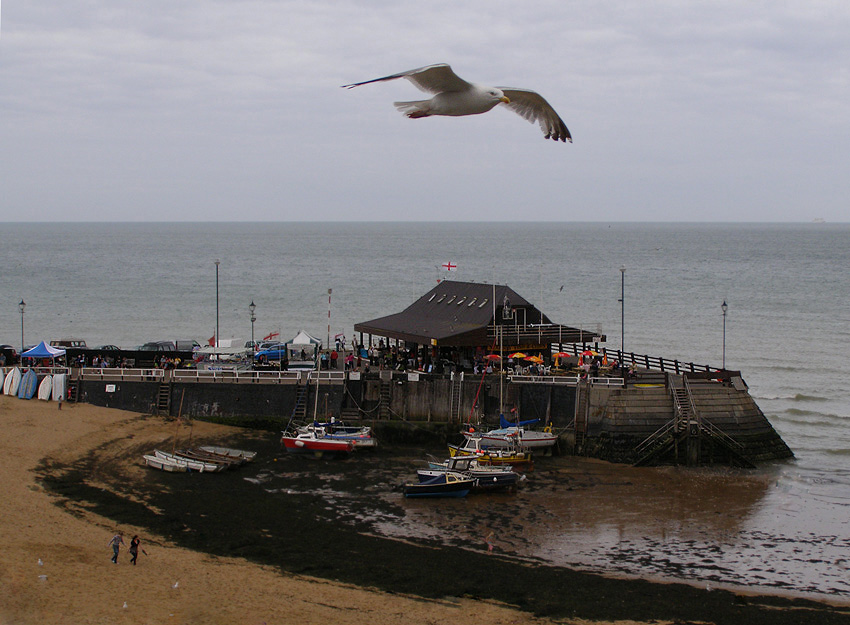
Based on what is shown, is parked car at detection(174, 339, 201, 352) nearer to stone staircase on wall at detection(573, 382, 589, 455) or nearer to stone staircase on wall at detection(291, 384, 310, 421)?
stone staircase on wall at detection(291, 384, 310, 421)

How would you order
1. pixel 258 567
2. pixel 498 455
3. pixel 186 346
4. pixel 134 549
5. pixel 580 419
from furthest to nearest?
pixel 186 346 → pixel 580 419 → pixel 498 455 → pixel 258 567 → pixel 134 549

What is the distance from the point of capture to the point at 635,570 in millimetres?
26484

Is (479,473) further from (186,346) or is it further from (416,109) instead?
(186,346)

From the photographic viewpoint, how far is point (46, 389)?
4250 cm

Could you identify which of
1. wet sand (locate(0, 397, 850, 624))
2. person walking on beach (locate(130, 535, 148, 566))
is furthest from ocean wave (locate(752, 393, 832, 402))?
person walking on beach (locate(130, 535, 148, 566))

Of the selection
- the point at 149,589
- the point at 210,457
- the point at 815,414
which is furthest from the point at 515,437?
the point at 815,414

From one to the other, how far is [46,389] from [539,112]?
34.4m

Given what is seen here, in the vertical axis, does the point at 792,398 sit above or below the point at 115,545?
above

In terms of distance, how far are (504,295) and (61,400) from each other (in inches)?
836

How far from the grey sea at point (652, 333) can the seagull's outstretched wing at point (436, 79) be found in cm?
1782

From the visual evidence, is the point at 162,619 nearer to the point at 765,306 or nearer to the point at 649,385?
the point at 649,385

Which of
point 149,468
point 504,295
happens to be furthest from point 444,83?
point 504,295

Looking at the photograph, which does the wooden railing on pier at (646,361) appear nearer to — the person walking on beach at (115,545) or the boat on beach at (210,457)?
the boat on beach at (210,457)

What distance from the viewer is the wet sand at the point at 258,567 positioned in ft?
73.6
